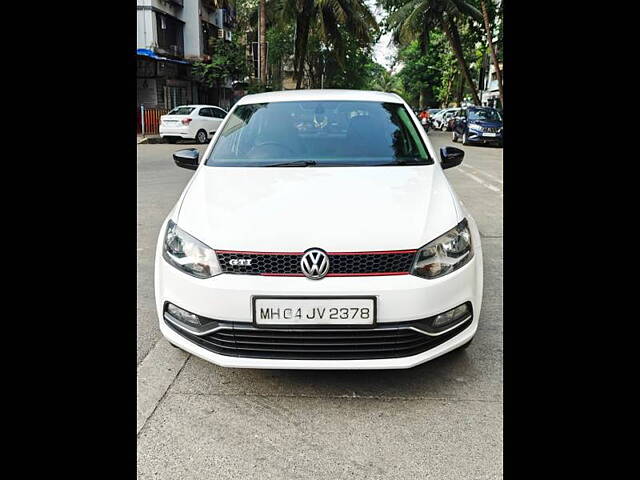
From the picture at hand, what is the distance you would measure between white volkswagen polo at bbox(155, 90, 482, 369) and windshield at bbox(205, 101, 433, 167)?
581 millimetres

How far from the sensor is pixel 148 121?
960 inches

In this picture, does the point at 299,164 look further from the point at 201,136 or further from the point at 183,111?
the point at 183,111

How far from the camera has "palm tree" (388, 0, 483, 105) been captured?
31.2 metres

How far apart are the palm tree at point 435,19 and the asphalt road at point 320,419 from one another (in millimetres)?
30152

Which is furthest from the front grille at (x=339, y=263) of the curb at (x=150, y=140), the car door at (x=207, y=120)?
the car door at (x=207, y=120)

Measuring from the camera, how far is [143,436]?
264 cm

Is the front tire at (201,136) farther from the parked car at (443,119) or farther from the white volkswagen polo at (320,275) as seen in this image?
the white volkswagen polo at (320,275)

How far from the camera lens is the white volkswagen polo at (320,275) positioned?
2688 mm

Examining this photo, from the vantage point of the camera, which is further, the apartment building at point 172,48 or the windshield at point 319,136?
the apartment building at point 172,48

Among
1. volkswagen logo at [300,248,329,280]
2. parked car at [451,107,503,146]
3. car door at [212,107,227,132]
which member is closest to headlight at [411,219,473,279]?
volkswagen logo at [300,248,329,280]

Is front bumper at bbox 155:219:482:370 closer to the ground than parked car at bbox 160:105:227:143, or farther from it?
closer to the ground

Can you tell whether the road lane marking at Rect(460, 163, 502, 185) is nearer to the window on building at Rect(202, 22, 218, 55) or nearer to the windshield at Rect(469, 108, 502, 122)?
the windshield at Rect(469, 108, 502, 122)

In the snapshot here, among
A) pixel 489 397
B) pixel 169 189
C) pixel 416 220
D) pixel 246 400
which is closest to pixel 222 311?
pixel 246 400
